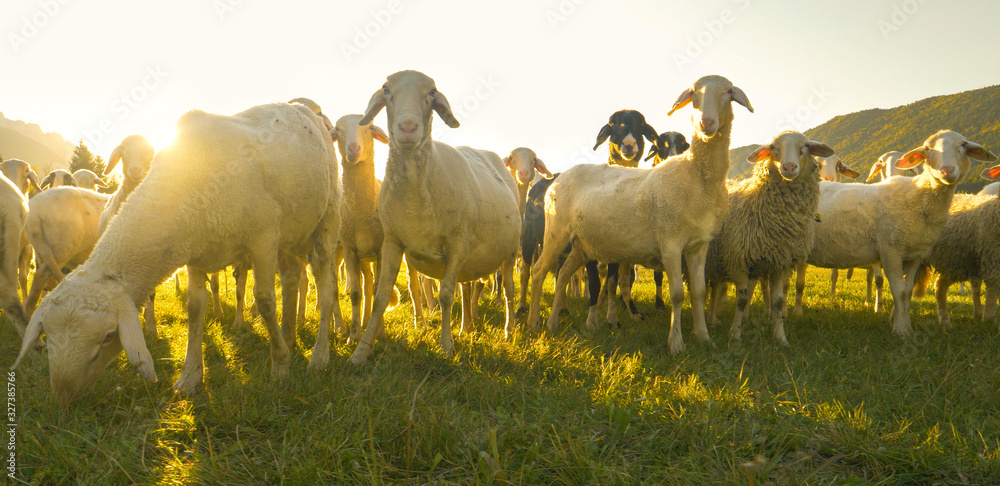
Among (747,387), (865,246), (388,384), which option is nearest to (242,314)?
(388,384)

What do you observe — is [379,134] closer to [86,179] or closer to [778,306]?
[778,306]

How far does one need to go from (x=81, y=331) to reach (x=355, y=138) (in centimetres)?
283

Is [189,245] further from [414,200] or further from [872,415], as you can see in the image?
[872,415]

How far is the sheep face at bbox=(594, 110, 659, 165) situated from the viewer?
802 centimetres

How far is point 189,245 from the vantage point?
11.4 ft

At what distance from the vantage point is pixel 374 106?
14.6ft

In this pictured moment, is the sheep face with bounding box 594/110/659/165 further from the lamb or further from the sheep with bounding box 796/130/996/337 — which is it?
the lamb

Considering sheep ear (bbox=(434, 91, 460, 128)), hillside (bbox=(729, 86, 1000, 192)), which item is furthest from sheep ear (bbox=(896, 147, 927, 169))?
hillside (bbox=(729, 86, 1000, 192))

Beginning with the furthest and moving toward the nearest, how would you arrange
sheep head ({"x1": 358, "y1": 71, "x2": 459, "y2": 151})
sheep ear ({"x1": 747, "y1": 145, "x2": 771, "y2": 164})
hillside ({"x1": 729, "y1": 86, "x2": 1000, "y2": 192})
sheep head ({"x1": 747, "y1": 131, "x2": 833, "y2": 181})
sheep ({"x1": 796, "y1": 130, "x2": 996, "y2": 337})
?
hillside ({"x1": 729, "y1": 86, "x2": 1000, "y2": 192}) < sheep ear ({"x1": 747, "y1": 145, "x2": 771, "y2": 164}) < sheep ({"x1": 796, "y1": 130, "x2": 996, "y2": 337}) < sheep head ({"x1": 747, "y1": 131, "x2": 833, "y2": 181}) < sheep head ({"x1": 358, "y1": 71, "x2": 459, "y2": 151})

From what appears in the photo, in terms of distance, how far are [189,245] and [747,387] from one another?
3.83m

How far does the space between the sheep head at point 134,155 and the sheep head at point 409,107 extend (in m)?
3.48

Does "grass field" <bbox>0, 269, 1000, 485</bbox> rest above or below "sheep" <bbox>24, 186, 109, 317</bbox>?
below

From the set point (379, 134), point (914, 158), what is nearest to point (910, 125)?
point (914, 158)

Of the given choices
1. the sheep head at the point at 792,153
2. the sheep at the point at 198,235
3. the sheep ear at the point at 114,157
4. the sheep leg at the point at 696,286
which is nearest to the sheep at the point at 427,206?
the sheep at the point at 198,235
